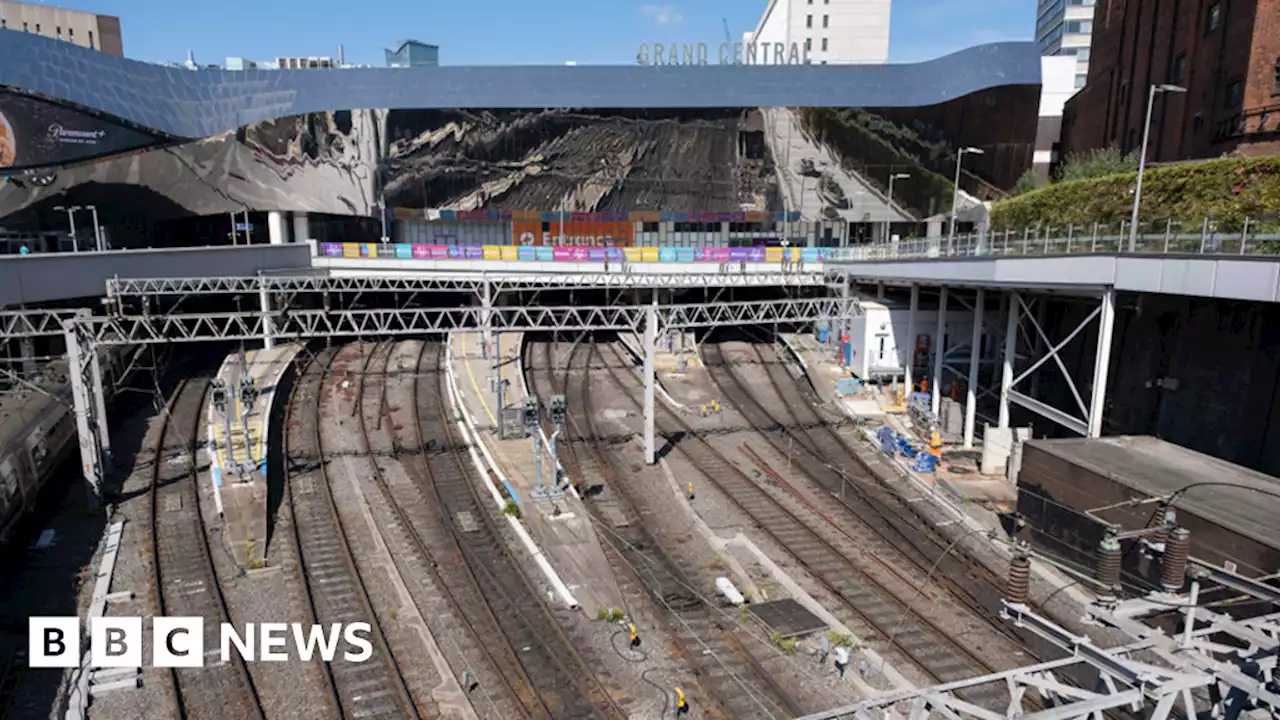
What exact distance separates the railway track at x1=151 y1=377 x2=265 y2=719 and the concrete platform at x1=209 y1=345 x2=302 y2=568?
0.70 metres

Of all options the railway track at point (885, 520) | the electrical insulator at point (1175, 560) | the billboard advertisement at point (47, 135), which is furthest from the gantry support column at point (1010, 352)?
the billboard advertisement at point (47, 135)

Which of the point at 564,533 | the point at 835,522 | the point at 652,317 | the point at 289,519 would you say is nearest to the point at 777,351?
the point at 652,317

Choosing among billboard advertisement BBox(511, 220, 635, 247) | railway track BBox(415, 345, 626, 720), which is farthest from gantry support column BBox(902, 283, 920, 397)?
billboard advertisement BBox(511, 220, 635, 247)

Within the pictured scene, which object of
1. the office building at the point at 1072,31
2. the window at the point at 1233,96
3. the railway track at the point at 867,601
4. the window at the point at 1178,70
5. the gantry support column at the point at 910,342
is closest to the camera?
the railway track at the point at 867,601

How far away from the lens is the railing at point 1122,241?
50.9ft

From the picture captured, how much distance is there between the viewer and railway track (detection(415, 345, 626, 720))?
44.1 feet

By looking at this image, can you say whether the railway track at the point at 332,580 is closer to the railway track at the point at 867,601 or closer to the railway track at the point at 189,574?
the railway track at the point at 189,574

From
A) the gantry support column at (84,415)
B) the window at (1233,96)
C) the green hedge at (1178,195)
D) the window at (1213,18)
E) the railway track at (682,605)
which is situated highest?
the window at (1213,18)

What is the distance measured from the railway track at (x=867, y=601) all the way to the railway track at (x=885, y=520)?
128cm

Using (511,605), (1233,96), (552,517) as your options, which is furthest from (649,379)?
(1233,96)

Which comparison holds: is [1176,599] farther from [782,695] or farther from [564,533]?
[564,533]

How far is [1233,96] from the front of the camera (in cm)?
3238

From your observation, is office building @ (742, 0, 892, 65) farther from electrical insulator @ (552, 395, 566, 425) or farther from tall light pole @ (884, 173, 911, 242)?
electrical insulator @ (552, 395, 566, 425)

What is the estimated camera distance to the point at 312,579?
17641mm
